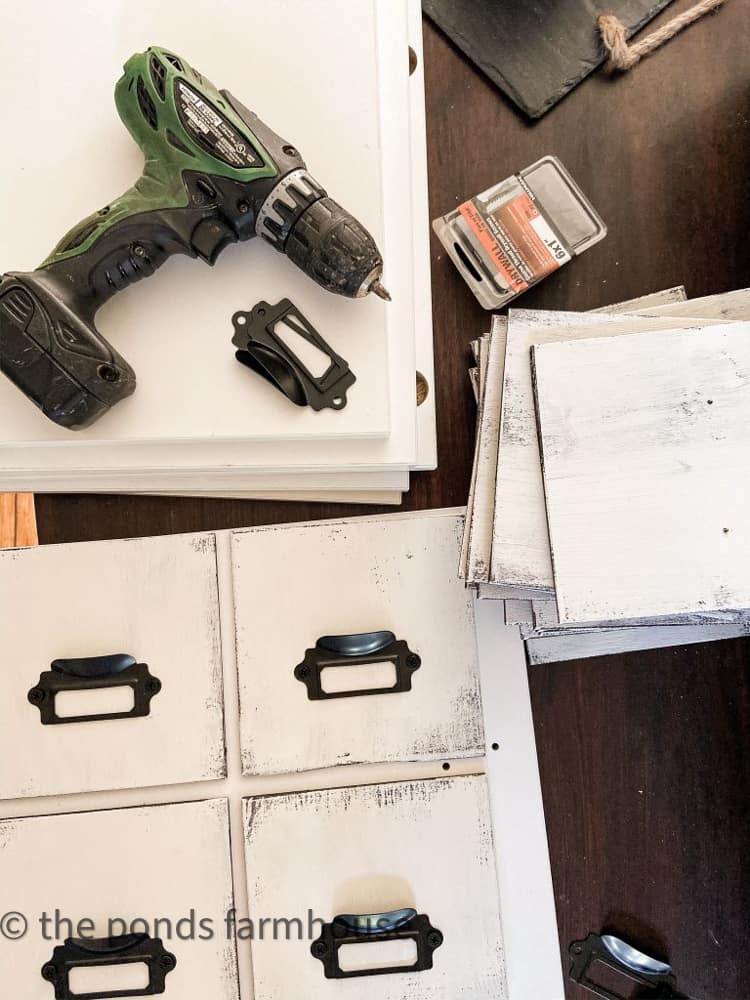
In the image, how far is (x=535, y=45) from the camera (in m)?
0.69

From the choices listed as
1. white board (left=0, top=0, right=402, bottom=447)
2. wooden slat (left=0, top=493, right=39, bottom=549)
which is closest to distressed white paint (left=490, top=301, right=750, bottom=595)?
white board (left=0, top=0, right=402, bottom=447)

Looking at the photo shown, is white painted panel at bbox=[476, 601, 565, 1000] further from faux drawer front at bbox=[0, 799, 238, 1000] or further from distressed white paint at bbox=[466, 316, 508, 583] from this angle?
faux drawer front at bbox=[0, 799, 238, 1000]

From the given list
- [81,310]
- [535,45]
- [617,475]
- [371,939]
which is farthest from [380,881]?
[535,45]

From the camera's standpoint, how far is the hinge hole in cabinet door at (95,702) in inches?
25.4

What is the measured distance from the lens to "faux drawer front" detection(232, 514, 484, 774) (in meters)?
0.64

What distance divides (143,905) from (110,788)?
0.34 feet

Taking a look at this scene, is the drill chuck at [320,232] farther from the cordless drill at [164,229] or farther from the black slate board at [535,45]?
the black slate board at [535,45]

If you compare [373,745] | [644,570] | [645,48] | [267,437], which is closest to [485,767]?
[373,745]

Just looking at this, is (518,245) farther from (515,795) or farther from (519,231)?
(515,795)

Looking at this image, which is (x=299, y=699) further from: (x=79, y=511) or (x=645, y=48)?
(x=645, y=48)

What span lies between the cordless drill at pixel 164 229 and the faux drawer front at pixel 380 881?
1.30 ft

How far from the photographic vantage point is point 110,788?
64 cm

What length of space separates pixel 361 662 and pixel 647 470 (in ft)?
0.94

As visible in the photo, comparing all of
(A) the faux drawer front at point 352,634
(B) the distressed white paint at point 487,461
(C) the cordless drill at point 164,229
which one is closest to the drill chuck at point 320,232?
(C) the cordless drill at point 164,229
